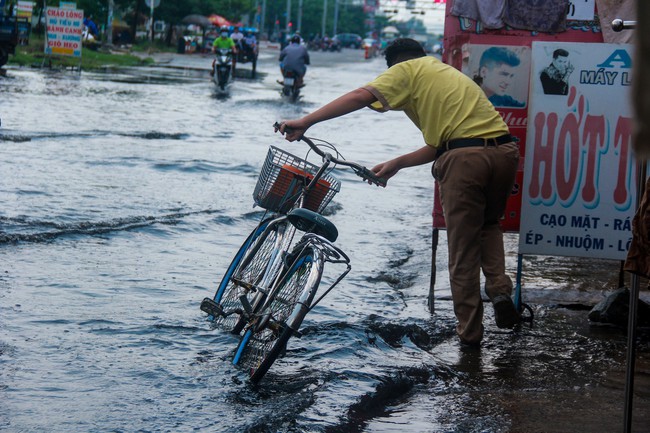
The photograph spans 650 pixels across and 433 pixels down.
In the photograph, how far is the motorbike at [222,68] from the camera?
92.3ft

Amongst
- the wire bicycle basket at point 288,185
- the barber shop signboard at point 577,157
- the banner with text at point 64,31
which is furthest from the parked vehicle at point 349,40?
the wire bicycle basket at point 288,185

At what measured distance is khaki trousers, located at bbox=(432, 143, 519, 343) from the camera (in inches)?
221

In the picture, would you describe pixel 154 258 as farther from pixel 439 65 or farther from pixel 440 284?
pixel 439 65

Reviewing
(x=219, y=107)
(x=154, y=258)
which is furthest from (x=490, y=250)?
(x=219, y=107)

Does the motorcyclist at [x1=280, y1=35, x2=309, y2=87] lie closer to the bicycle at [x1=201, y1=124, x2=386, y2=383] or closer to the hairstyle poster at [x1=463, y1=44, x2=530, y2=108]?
the hairstyle poster at [x1=463, y1=44, x2=530, y2=108]

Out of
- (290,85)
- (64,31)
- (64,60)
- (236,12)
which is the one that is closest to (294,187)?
(290,85)

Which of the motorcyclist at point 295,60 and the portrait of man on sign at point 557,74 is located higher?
the motorcyclist at point 295,60

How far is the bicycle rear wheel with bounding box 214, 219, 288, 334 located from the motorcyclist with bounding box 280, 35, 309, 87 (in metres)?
21.6

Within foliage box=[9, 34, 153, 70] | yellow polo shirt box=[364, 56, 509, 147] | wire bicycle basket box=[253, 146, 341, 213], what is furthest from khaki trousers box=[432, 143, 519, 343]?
foliage box=[9, 34, 153, 70]

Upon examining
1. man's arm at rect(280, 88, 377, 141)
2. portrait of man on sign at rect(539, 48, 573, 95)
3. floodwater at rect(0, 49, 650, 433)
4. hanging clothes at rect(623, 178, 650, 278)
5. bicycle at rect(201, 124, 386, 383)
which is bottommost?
floodwater at rect(0, 49, 650, 433)

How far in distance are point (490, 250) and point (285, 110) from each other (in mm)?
17487

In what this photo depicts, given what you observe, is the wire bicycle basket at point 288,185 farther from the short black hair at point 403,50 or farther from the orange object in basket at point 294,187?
the short black hair at point 403,50

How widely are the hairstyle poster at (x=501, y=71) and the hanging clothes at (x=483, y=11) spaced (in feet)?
0.50

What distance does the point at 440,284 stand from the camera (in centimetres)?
771
